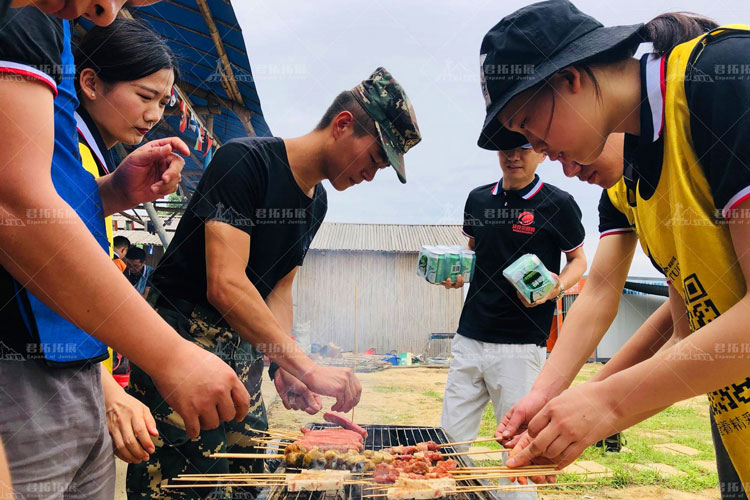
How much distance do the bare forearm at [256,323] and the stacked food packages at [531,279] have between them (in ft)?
6.99

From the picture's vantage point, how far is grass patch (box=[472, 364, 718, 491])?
5.51 m

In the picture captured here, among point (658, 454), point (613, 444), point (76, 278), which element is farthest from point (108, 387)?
point (658, 454)

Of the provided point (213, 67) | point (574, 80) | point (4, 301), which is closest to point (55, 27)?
point (4, 301)

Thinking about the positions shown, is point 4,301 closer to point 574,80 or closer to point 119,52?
point 119,52

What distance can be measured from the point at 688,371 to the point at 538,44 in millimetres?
1393

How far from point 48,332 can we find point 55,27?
968 mm

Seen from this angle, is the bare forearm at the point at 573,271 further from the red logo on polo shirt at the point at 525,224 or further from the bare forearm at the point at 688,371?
the bare forearm at the point at 688,371

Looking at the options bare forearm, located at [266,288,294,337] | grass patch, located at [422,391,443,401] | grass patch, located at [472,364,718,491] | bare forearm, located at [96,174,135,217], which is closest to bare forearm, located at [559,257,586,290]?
grass patch, located at [472,364,718,491]

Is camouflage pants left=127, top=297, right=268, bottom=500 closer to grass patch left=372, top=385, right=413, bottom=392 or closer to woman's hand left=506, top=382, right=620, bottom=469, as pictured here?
woman's hand left=506, top=382, right=620, bottom=469

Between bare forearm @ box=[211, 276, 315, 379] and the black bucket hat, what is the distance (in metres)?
1.64

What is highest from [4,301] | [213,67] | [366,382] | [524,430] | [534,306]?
[213,67]

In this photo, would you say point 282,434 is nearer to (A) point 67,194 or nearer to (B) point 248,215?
(B) point 248,215

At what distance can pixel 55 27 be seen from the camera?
4.74 feet

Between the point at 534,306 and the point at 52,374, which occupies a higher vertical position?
the point at 52,374
